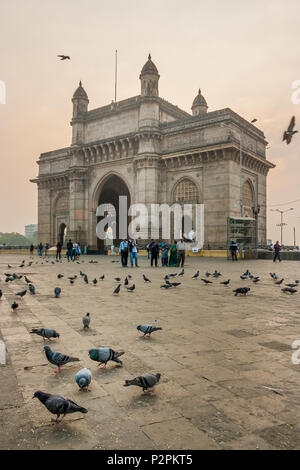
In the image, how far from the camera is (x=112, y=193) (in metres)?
41.3

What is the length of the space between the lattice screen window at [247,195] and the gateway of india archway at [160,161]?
0.09 metres

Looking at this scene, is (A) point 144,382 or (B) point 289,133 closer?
(A) point 144,382

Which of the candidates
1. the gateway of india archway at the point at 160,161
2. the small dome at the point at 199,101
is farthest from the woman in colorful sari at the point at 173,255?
the small dome at the point at 199,101

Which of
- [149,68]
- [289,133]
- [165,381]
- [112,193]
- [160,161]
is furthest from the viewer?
[112,193]

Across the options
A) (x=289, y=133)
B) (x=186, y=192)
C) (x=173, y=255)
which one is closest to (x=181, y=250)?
(x=173, y=255)

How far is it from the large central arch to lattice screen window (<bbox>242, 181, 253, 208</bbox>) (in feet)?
41.3

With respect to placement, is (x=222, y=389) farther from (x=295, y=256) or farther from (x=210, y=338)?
(x=295, y=256)

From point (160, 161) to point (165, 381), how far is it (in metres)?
29.1

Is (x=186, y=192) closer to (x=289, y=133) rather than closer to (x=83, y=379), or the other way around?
(x=289, y=133)

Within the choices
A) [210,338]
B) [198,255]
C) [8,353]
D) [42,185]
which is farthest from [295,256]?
[42,185]

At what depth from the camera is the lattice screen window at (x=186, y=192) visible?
29.7 metres

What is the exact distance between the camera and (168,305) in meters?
6.66

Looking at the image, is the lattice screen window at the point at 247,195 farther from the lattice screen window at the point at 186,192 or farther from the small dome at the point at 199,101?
the small dome at the point at 199,101
